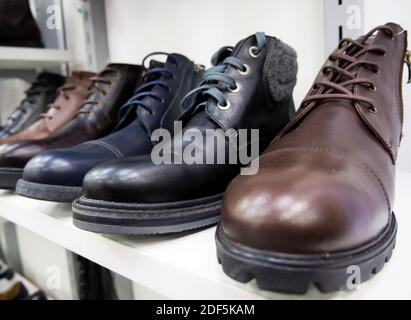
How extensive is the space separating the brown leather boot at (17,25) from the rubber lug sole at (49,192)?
0.74 m

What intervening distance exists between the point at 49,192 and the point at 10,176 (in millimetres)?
177

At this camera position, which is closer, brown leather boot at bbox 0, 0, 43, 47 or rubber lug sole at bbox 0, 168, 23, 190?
rubber lug sole at bbox 0, 168, 23, 190

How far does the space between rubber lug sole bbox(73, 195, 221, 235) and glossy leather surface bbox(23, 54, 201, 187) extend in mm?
96

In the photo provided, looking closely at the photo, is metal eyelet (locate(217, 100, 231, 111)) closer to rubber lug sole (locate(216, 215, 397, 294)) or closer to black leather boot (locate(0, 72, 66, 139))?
rubber lug sole (locate(216, 215, 397, 294))

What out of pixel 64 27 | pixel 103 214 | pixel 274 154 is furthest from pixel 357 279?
pixel 64 27

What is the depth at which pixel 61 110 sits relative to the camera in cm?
74

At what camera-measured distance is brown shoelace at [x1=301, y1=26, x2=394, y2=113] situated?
36 cm

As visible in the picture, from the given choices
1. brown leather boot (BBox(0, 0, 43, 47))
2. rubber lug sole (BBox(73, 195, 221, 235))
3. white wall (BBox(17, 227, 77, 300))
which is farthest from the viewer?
white wall (BBox(17, 227, 77, 300))

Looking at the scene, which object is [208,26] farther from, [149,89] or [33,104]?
[33,104]

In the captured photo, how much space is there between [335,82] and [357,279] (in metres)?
0.25

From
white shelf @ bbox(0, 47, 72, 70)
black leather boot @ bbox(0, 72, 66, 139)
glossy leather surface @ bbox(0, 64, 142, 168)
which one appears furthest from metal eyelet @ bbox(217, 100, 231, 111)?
white shelf @ bbox(0, 47, 72, 70)

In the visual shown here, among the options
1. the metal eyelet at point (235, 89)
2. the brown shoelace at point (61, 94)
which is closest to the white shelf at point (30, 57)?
the brown shoelace at point (61, 94)

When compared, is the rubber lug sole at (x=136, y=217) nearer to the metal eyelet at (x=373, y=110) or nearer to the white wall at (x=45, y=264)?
the metal eyelet at (x=373, y=110)

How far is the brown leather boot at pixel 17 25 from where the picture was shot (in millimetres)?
966
